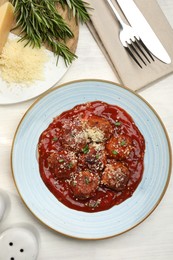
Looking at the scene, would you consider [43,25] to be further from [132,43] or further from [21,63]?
[132,43]

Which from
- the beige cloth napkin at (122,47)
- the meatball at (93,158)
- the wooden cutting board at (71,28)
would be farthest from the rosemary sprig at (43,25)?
the meatball at (93,158)

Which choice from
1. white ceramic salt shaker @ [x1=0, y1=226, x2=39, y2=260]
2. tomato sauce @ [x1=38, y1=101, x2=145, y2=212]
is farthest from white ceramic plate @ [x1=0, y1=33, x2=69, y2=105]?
white ceramic salt shaker @ [x1=0, y1=226, x2=39, y2=260]

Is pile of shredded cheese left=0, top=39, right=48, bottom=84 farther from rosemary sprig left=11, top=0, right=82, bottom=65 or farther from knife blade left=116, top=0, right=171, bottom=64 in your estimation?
knife blade left=116, top=0, right=171, bottom=64

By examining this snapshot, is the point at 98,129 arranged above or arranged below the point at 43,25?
below

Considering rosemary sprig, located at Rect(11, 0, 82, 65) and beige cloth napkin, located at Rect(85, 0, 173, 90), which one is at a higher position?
rosemary sprig, located at Rect(11, 0, 82, 65)

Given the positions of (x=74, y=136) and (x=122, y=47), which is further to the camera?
(x=122, y=47)

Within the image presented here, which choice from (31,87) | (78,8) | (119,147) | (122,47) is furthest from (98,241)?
(78,8)
